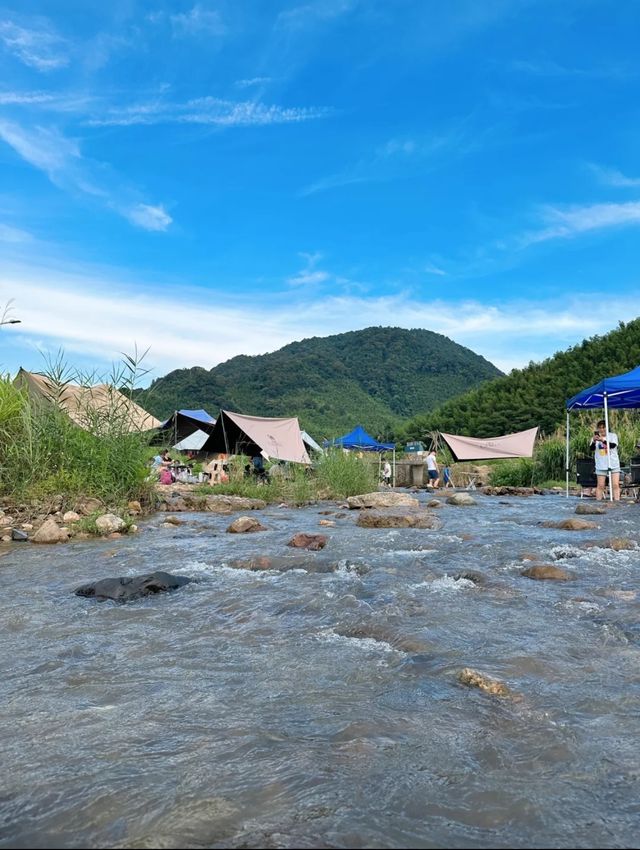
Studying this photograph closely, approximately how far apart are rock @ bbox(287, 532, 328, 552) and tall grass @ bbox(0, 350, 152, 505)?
3247 millimetres

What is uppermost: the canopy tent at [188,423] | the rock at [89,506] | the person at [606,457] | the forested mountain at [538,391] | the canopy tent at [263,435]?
the forested mountain at [538,391]

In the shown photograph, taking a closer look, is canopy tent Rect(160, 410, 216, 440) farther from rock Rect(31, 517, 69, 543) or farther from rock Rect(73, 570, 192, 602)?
rock Rect(73, 570, 192, 602)

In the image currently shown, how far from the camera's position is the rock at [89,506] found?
288 inches

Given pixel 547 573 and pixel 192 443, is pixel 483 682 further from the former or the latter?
pixel 192 443

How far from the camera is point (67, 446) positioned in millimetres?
7543

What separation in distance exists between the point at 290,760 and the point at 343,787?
0.20 m

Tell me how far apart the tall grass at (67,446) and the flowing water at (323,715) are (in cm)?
350

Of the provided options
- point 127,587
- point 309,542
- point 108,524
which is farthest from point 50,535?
point 127,587

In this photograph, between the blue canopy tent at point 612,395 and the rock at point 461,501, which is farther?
the rock at point 461,501

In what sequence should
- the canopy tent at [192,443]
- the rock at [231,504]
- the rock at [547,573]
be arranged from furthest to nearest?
1. the canopy tent at [192,443]
2. the rock at [231,504]
3. the rock at [547,573]

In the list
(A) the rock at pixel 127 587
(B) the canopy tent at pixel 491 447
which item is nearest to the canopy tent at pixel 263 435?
(B) the canopy tent at pixel 491 447

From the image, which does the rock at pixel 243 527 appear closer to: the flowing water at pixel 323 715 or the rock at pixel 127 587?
the flowing water at pixel 323 715

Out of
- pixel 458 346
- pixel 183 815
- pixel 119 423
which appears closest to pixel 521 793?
pixel 183 815

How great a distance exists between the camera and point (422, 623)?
9.95 ft
